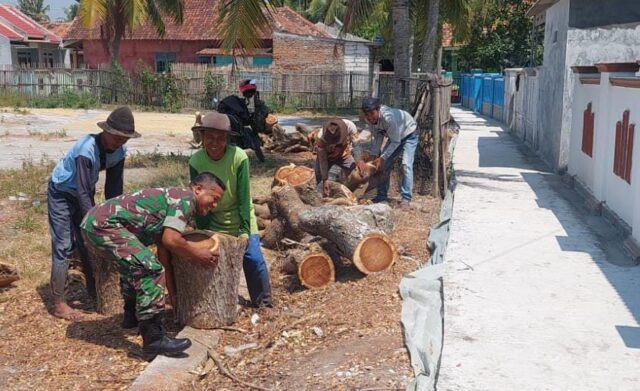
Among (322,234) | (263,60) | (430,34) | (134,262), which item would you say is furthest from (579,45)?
(263,60)

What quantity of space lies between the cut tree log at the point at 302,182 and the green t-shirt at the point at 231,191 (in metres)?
2.64

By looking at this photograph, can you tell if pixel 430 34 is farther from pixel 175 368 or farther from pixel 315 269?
pixel 175 368

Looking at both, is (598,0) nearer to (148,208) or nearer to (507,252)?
(507,252)

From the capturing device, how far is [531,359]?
4.89 m

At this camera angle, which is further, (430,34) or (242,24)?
(430,34)

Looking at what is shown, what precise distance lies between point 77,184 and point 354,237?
2.44 m

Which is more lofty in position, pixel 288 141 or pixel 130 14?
pixel 130 14

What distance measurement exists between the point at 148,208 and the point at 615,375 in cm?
321

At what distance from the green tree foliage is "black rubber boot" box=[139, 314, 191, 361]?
28.1 metres

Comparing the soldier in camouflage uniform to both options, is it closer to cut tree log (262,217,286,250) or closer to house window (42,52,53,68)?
cut tree log (262,217,286,250)

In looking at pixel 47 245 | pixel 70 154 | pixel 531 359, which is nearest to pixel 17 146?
pixel 47 245

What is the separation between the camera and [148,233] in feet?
16.9

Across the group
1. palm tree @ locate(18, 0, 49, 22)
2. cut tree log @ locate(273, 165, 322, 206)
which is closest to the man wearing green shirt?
cut tree log @ locate(273, 165, 322, 206)

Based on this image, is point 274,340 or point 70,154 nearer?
point 274,340
